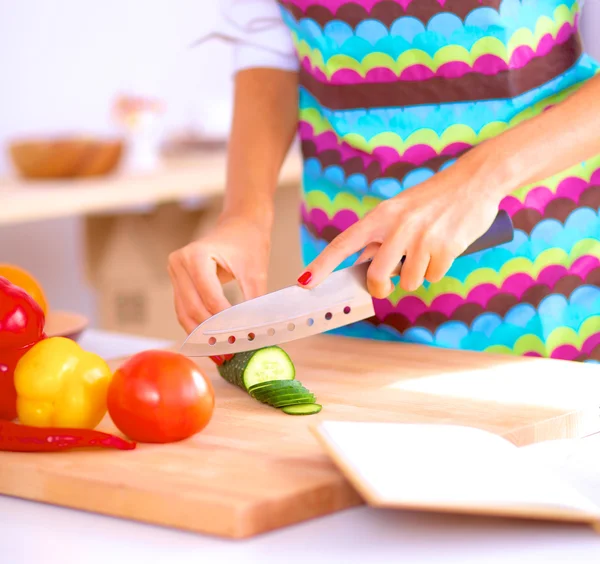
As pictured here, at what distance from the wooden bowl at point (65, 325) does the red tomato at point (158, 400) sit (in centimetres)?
36

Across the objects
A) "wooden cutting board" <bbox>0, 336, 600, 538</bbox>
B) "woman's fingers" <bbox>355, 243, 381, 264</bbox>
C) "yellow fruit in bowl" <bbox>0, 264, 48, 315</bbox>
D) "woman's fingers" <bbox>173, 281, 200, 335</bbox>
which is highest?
"woman's fingers" <bbox>355, 243, 381, 264</bbox>

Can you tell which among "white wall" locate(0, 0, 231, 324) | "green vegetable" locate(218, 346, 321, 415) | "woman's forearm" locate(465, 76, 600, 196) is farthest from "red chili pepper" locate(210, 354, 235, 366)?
"white wall" locate(0, 0, 231, 324)

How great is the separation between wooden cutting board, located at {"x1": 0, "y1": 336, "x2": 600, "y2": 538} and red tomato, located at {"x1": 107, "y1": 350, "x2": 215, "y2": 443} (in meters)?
0.02

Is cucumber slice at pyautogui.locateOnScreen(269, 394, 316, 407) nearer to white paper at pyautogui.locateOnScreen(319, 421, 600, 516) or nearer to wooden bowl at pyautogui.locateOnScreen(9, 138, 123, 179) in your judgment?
white paper at pyautogui.locateOnScreen(319, 421, 600, 516)

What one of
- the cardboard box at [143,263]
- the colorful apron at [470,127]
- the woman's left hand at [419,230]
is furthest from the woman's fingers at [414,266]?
the cardboard box at [143,263]

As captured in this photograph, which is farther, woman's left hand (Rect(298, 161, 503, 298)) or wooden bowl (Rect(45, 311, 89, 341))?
wooden bowl (Rect(45, 311, 89, 341))

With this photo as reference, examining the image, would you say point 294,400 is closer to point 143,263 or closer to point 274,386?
point 274,386

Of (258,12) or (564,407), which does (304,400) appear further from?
(258,12)

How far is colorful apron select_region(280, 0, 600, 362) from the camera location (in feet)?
4.14

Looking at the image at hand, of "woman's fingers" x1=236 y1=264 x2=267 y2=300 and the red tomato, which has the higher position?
"woman's fingers" x1=236 y1=264 x2=267 y2=300

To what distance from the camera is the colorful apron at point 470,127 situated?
4.14ft

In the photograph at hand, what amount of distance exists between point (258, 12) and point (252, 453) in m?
0.76

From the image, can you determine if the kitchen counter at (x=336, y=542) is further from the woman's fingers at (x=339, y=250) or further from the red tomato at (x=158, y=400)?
the woman's fingers at (x=339, y=250)

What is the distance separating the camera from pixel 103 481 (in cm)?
85
